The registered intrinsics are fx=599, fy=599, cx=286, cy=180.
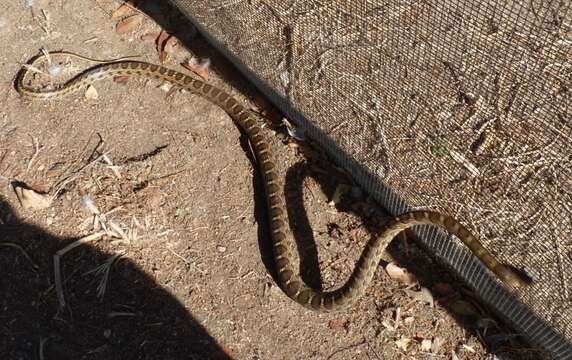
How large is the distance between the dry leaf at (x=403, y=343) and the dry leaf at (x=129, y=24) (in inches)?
170

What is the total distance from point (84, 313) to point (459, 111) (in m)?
3.01

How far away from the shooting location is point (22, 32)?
21.0 ft

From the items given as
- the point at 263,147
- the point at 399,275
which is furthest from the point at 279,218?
the point at 399,275

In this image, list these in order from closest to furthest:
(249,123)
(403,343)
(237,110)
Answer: (403,343)
(249,123)
(237,110)

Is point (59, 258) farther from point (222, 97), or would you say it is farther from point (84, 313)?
point (222, 97)

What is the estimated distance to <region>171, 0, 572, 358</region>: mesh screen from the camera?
3000 millimetres

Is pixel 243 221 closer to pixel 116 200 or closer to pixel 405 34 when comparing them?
pixel 116 200

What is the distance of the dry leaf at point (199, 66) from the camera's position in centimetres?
611

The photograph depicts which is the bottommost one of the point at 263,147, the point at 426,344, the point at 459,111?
the point at 426,344

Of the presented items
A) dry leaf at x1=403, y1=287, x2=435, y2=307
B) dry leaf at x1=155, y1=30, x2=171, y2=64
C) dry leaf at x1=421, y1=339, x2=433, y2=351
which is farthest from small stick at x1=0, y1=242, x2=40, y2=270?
dry leaf at x1=421, y1=339, x2=433, y2=351

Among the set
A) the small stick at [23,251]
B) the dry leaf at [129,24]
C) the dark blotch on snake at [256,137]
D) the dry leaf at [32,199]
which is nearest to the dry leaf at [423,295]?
the dark blotch on snake at [256,137]

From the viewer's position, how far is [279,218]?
493cm

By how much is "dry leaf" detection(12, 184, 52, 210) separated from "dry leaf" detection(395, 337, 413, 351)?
3.04 m

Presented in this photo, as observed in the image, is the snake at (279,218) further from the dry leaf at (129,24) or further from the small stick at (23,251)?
the small stick at (23,251)
